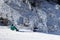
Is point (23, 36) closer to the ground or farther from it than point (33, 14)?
closer to the ground

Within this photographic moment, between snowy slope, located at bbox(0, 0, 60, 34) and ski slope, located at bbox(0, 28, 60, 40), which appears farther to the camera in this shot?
snowy slope, located at bbox(0, 0, 60, 34)

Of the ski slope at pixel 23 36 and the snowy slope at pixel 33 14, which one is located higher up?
the snowy slope at pixel 33 14

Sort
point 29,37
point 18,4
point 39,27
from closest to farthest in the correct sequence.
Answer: point 29,37 → point 39,27 → point 18,4

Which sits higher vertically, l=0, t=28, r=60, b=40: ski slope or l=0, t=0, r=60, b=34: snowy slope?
l=0, t=0, r=60, b=34: snowy slope

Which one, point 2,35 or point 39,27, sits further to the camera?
point 39,27

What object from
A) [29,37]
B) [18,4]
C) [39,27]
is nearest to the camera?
[29,37]

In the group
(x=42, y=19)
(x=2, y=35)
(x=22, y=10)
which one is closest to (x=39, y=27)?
(x=42, y=19)

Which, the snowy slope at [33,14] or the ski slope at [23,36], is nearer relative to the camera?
the ski slope at [23,36]

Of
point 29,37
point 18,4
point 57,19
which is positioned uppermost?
point 18,4

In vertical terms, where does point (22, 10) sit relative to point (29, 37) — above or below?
above

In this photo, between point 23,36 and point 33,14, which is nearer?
point 23,36

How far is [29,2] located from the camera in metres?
8.40

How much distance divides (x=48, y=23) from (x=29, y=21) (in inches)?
30.7

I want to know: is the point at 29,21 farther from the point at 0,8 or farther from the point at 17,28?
the point at 0,8
